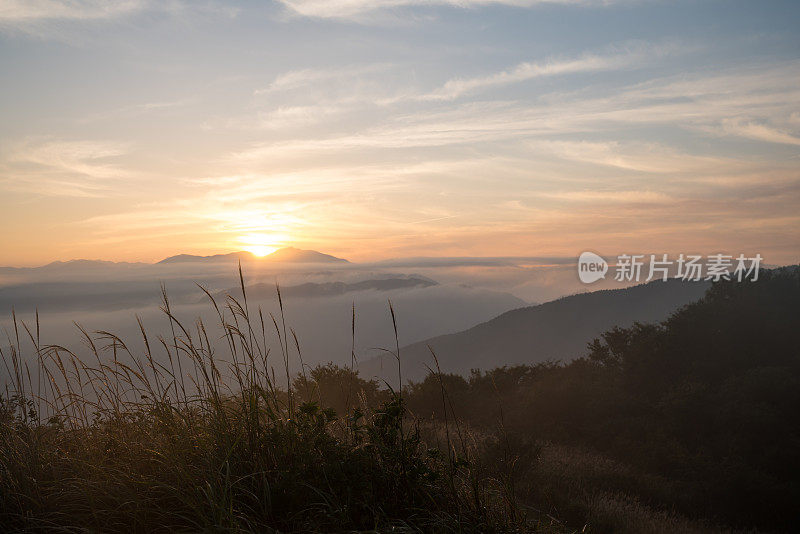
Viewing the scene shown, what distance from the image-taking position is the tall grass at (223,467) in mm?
2781

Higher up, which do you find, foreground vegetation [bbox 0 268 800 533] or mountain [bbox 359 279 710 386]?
foreground vegetation [bbox 0 268 800 533]

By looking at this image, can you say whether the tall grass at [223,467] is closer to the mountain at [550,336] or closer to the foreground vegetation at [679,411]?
the foreground vegetation at [679,411]

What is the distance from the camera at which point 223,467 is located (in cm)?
305

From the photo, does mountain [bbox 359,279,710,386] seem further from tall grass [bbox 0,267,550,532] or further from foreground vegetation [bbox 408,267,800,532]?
tall grass [bbox 0,267,550,532]

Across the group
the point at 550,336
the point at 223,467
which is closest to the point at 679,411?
the point at 223,467

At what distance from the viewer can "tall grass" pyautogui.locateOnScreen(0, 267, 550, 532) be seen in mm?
2781

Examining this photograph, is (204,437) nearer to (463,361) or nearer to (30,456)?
(30,456)

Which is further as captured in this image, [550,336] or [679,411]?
[550,336]

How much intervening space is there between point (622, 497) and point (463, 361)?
176 meters

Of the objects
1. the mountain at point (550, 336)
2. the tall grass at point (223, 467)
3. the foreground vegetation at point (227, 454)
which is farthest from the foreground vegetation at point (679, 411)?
the mountain at point (550, 336)

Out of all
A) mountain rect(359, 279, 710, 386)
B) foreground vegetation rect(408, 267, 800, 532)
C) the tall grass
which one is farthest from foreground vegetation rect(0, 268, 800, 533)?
mountain rect(359, 279, 710, 386)

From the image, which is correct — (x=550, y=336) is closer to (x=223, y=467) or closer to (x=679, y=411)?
(x=679, y=411)

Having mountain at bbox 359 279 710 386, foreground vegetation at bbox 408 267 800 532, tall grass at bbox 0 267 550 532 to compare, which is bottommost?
mountain at bbox 359 279 710 386

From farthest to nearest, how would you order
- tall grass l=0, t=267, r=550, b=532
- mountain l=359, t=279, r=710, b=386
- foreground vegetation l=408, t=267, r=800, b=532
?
mountain l=359, t=279, r=710, b=386 → foreground vegetation l=408, t=267, r=800, b=532 → tall grass l=0, t=267, r=550, b=532
